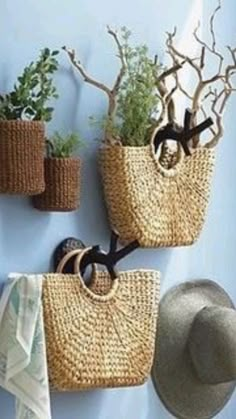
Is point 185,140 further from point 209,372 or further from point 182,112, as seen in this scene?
point 209,372

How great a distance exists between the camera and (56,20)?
6.81 feet

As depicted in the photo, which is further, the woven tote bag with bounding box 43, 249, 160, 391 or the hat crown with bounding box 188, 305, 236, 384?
the hat crown with bounding box 188, 305, 236, 384

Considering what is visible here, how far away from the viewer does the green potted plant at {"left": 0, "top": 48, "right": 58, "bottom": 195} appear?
1856mm

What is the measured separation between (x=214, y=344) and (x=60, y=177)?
70 centimetres

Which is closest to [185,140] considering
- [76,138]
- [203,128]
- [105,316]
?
[203,128]

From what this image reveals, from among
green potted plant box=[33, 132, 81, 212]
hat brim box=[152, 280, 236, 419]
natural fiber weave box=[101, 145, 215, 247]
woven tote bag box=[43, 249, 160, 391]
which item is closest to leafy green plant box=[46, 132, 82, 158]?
green potted plant box=[33, 132, 81, 212]

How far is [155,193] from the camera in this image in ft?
7.18

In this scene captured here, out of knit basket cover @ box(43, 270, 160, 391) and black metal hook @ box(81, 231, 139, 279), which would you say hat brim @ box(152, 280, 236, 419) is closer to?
knit basket cover @ box(43, 270, 160, 391)

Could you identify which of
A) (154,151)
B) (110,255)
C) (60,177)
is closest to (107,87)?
(154,151)

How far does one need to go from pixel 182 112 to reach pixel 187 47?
7.4 inches

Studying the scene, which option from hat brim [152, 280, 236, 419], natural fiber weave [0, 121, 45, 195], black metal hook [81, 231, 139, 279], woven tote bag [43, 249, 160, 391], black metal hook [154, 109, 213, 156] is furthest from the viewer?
hat brim [152, 280, 236, 419]

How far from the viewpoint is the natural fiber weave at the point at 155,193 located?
2.12 metres

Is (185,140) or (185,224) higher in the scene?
(185,140)

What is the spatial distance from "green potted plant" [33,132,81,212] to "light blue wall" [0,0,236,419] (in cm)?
5
